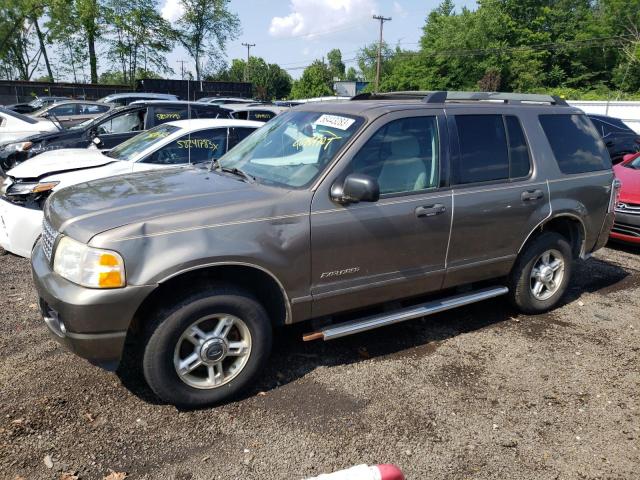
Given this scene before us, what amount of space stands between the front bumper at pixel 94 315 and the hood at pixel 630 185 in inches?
266

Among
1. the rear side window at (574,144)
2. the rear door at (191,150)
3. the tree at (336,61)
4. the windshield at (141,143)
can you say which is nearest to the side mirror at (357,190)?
the rear side window at (574,144)

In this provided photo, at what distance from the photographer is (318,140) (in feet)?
13.1

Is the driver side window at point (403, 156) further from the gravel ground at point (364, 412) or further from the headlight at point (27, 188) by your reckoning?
the headlight at point (27, 188)

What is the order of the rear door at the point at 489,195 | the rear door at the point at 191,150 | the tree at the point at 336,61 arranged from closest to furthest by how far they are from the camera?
the rear door at the point at 489,195, the rear door at the point at 191,150, the tree at the point at 336,61

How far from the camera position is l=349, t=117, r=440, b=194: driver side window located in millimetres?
3865

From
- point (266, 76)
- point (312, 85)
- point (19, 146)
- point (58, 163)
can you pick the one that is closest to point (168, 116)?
point (19, 146)

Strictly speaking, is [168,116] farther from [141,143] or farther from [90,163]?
[90,163]

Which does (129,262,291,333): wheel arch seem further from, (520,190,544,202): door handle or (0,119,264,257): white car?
(520,190,544,202): door handle

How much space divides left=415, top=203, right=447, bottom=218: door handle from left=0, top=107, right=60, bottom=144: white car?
1076cm

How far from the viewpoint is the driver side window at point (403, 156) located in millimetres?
3865

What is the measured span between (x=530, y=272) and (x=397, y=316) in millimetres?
1654

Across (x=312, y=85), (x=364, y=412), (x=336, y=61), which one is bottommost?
(x=364, y=412)

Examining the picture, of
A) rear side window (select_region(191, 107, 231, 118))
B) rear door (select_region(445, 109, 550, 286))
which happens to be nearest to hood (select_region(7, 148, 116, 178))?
rear side window (select_region(191, 107, 231, 118))

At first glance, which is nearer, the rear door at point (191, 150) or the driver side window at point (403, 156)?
the driver side window at point (403, 156)
